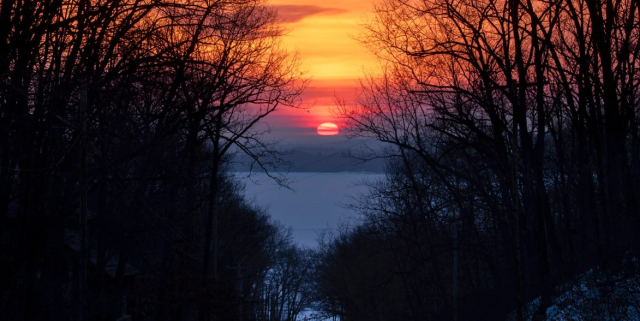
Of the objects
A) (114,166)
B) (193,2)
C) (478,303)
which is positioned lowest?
(478,303)

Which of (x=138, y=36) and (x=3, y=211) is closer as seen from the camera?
(x=3, y=211)

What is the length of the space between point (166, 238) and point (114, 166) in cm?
342

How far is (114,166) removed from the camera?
1614 cm

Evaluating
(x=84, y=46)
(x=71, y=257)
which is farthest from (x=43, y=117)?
(x=71, y=257)

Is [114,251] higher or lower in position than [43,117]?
lower

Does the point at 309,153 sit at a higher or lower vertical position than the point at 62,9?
higher

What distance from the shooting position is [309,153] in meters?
198

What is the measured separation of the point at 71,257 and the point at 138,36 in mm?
5567

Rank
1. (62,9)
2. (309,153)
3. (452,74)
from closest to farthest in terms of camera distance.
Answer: (62,9) < (452,74) < (309,153)

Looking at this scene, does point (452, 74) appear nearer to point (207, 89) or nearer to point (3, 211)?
point (207, 89)

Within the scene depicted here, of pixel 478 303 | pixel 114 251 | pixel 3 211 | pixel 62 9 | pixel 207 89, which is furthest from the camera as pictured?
pixel 478 303

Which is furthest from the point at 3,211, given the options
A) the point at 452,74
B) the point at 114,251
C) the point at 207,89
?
the point at 452,74

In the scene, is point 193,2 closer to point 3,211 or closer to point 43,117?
point 43,117

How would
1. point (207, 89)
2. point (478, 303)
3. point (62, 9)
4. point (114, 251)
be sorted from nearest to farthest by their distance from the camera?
point (62, 9) < point (114, 251) < point (207, 89) < point (478, 303)
